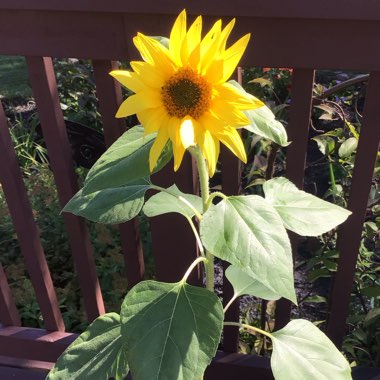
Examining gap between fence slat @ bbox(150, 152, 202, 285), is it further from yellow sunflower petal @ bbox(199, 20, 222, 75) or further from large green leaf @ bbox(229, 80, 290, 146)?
yellow sunflower petal @ bbox(199, 20, 222, 75)

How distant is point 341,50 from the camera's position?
1168 millimetres

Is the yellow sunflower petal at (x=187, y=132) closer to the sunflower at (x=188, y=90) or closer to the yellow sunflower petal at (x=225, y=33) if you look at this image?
the sunflower at (x=188, y=90)

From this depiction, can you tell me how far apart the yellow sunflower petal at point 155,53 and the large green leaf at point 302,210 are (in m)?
0.47

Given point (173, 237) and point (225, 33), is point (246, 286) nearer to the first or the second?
point (173, 237)

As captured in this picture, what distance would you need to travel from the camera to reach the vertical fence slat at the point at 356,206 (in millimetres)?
1301

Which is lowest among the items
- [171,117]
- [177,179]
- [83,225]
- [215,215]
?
[83,225]

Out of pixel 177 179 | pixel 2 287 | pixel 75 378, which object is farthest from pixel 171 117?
pixel 2 287

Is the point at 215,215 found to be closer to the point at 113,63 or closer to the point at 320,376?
the point at 320,376

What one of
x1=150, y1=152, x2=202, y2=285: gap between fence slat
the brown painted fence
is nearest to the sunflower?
the brown painted fence

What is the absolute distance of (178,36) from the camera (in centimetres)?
85

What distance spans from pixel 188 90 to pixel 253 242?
0.29 m

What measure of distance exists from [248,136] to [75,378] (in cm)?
169

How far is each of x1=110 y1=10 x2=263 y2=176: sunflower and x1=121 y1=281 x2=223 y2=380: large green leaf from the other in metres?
0.33

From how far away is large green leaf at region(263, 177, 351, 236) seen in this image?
118 centimetres
